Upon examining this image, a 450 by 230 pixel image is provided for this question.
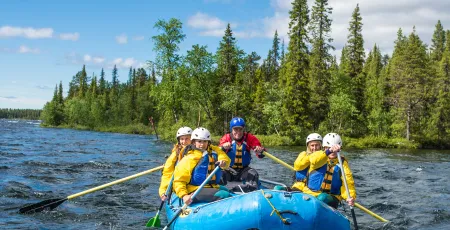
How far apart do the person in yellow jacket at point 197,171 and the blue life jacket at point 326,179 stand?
164 cm

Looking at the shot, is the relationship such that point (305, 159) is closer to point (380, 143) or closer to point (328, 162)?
point (328, 162)

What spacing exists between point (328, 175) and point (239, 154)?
8.13 ft

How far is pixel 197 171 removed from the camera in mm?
7695

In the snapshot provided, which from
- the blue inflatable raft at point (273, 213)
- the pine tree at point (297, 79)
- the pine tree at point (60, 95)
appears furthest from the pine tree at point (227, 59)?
the pine tree at point (60, 95)

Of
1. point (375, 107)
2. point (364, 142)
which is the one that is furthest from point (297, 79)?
point (375, 107)

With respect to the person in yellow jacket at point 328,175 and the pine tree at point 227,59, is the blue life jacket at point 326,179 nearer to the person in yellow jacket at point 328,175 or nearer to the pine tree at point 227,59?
the person in yellow jacket at point 328,175

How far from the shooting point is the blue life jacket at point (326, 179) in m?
8.01

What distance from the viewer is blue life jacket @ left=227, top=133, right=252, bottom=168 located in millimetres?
9914

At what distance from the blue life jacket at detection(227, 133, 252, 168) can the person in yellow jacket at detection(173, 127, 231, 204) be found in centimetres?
200

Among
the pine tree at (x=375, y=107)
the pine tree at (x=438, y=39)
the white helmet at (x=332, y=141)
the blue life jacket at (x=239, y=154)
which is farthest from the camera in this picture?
the pine tree at (x=438, y=39)

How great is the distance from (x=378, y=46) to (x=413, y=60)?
49.9 metres

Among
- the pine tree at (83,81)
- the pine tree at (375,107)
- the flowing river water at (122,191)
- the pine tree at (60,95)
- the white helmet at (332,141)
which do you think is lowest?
the flowing river water at (122,191)

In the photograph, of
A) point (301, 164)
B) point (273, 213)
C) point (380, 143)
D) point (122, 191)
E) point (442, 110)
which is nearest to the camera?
point (273, 213)

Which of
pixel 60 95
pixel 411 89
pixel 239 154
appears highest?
pixel 60 95
